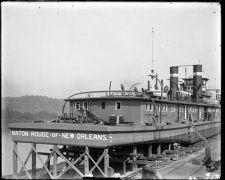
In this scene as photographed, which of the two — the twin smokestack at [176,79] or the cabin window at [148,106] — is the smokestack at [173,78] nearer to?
the twin smokestack at [176,79]

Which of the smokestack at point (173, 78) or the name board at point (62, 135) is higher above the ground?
the smokestack at point (173, 78)

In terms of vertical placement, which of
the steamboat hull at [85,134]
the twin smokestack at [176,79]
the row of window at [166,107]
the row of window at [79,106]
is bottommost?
the steamboat hull at [85,134]

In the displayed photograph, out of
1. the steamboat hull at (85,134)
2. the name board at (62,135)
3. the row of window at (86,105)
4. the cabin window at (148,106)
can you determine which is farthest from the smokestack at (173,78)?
the name board at (62,135)

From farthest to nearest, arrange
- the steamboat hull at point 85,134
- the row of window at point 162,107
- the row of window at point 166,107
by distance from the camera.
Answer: the row of window at point 166,107, the row of window at point 162,107, the steamboat hull at point 85,134

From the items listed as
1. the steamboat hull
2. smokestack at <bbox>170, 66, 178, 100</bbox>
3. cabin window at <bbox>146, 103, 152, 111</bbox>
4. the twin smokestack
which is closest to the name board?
the steamboat hull

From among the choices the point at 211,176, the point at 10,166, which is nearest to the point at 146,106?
the point at 211,176

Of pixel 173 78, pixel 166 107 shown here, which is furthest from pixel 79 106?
pixel 173 78

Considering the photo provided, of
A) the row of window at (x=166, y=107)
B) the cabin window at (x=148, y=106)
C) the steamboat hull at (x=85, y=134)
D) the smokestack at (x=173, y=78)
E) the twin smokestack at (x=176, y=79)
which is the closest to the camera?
the steamboat hull at (x=85, y=134)

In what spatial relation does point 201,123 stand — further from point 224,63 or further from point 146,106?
point 224,63

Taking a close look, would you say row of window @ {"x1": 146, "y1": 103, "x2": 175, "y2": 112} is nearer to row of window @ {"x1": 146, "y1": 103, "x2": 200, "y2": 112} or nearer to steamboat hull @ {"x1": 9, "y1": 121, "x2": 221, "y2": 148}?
row of window @ {"x1": 146, "y1": 103, "x2": 200, "y2": 112}

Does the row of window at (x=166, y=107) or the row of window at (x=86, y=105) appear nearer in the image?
the row of window at (x=86, y=105)

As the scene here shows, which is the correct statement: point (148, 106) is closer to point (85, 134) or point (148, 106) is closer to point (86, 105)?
point (86, 105)
